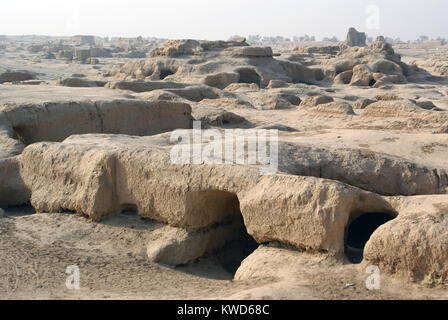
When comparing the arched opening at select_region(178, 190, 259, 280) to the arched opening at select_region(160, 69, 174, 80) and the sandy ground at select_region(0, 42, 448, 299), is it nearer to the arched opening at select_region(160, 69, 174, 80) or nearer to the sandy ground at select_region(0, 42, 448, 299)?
the sandy ground at select_region(0, 42, 448, 299)

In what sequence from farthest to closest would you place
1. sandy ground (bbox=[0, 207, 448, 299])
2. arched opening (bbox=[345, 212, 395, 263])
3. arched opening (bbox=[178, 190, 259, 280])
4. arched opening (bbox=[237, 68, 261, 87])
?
arched opening (bbox=[237, 68, 261, 87]) < arched opening (bbox=[345, 212, 395, 263]) < arched opening (bbox=[178, 190, 259, 280]) < sandy ground (bbox=[0, 207, 448, 299])

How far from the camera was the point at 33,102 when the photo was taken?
8.92 meters

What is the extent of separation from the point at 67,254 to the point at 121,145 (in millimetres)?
1514

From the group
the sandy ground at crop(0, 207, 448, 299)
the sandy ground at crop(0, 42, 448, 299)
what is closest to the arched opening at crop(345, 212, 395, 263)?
the sandy ground at crop(0, 42, 448, 299)

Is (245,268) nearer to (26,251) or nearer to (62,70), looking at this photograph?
(26,251)

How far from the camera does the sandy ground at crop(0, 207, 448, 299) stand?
421cm

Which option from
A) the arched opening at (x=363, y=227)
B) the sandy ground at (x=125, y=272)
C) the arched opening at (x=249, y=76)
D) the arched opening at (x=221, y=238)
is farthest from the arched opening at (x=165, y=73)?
the arched opening at (x=363, y=227)

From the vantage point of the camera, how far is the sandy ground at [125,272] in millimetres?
4211

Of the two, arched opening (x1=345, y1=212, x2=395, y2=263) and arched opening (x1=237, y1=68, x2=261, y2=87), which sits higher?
arched opening (x1=237, y1=68, x2=261, y2=87)

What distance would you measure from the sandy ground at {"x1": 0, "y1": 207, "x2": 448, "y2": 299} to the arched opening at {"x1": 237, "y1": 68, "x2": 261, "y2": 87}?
15.2 meters

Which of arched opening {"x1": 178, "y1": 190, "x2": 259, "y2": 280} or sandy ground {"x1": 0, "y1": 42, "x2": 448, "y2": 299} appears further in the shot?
arched opening {"x1": 178, "y1": 190, "x2": 259, "y2": 280}

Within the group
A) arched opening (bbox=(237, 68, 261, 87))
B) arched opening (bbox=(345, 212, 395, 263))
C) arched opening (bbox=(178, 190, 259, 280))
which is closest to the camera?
arched opening (bbox=(178, 190, 259, 280))

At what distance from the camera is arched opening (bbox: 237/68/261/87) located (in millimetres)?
20750
